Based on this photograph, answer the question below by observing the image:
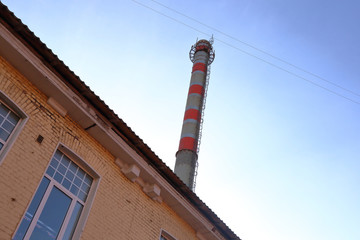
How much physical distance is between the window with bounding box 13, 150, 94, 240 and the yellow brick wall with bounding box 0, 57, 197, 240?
0.23 m

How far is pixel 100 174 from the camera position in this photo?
7.83 meters

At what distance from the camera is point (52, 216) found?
6.67 m

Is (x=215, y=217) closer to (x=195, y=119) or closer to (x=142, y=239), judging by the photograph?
(x=142, y=239)

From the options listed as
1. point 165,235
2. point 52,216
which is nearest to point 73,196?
point 52,216

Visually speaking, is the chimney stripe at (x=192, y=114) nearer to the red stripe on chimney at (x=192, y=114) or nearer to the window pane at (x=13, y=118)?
the red stripe on chimney at (x=192, y=114)

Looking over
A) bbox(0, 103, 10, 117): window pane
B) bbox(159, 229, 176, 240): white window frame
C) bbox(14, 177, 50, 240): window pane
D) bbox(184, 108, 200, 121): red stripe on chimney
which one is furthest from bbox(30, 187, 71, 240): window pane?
bbox(184, 108, 200, 121): red stripe on chimney

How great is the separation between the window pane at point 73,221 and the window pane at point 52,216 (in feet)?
0.62

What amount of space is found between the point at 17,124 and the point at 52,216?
1866 millimetres

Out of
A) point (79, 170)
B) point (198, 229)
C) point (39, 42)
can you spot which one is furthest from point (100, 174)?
point (198, 229)

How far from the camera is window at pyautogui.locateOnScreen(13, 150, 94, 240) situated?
6.29 meters

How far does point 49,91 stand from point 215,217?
5902 millimetres

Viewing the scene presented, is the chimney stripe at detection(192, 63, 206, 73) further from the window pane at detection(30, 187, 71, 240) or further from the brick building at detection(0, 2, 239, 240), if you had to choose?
the window pane at detection(30, 187, 71, 240)

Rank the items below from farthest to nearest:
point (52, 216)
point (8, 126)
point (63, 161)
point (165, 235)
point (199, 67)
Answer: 1. point (199, 67)
2. point (165, 235)
3. point (63, 161)
4. point (52, 216)
5. point (8, 126)

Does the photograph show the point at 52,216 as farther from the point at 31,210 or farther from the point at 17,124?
the point at 17,124
